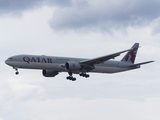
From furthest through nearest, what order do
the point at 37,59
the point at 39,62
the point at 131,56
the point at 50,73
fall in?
the point at 131,56, the point at 50,73, the point at 37,59, the point at 39,62

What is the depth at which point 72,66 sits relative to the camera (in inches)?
2992

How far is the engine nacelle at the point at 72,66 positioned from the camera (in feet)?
249

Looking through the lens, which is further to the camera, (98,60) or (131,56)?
(131,56)

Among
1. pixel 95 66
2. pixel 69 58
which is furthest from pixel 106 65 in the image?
pixel 69 58

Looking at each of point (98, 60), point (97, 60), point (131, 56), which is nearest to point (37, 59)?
point (97, 60)

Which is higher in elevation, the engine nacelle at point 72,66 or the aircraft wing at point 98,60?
the aircraft wing at point 98,60

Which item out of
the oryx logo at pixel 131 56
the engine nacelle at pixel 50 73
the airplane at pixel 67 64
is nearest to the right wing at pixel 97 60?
the airplane at pixel 67 64

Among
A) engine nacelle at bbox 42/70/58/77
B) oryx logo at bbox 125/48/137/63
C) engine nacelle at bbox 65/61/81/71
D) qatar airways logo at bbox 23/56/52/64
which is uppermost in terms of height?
oryx logo at bbox 125/48/137/63

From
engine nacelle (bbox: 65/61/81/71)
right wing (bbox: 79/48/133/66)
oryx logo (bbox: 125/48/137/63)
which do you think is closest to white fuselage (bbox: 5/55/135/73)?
engine nacelle (bbox: 65/61/81/71)

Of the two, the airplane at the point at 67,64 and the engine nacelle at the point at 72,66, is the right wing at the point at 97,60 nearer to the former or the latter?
the airplane at the point at 67,64

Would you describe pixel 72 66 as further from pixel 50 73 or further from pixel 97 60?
pixel 50 73

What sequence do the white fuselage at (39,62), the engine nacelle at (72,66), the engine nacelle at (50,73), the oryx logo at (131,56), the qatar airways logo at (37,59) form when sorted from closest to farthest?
the white fuselage at (39,62)
the qatar airways logo at (37,59)
the engine nacelle at (72,66)
the engine nacelle at (50,73)
the oryx logo at (131,56)

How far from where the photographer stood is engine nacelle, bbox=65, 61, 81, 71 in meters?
75.9

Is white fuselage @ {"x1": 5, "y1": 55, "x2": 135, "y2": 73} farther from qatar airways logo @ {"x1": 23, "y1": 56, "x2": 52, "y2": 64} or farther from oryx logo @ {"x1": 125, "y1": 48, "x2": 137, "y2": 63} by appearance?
oryx logo @ {"x1": 125, "y1": 48, "x2": 137, "y2": 63}
